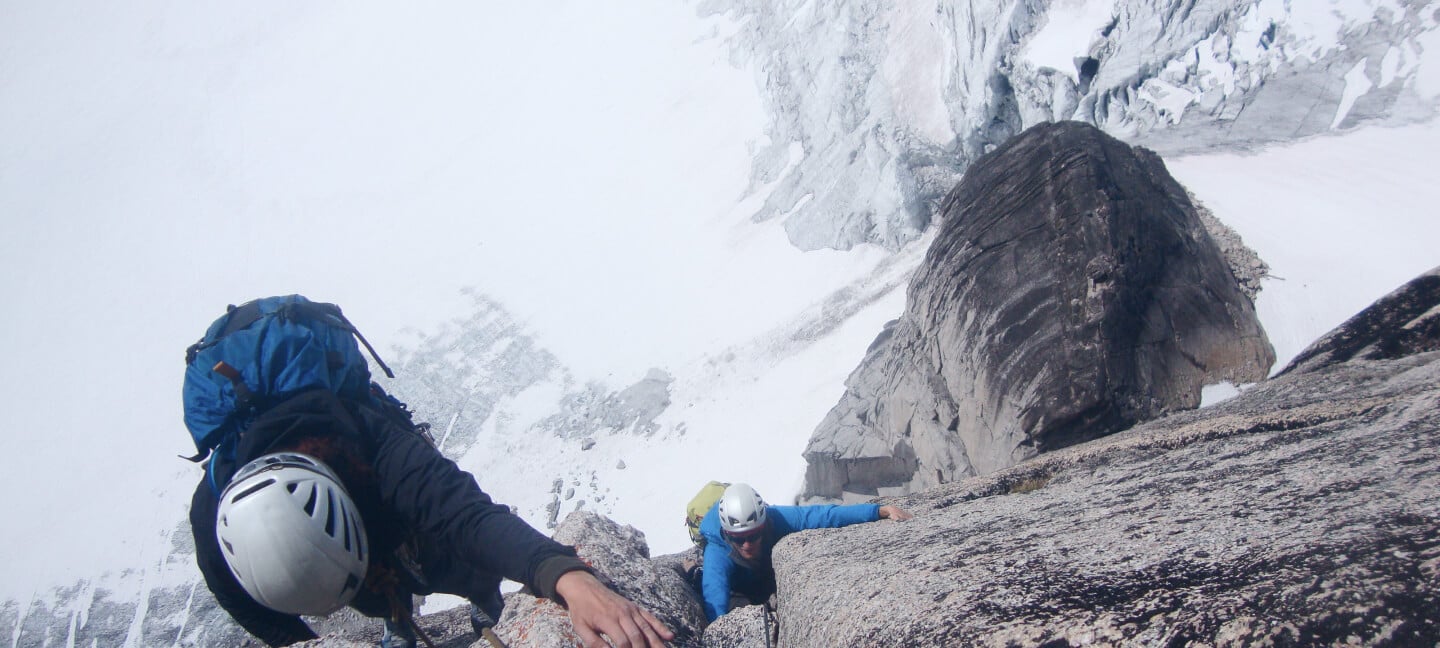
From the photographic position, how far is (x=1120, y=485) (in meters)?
3.99

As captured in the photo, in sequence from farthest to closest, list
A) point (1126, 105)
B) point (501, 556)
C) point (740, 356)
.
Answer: point (740, 356), point (1126, 105), point (501, 556)

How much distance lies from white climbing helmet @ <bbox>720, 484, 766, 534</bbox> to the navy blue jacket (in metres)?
1.89

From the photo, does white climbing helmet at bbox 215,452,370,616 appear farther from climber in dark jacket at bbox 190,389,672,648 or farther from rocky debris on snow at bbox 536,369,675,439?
rocky debris on snow at bbox 536,369,675,439

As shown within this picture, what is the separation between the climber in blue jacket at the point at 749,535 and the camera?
5.24 metres

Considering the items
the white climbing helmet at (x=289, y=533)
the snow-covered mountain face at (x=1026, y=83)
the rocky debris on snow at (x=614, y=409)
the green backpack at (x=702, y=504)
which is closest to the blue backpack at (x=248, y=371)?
the white climbing helmet at (x=289, y=533)

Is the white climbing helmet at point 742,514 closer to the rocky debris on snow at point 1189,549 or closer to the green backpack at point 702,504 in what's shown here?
the rocky debris on snow at point 1189,549

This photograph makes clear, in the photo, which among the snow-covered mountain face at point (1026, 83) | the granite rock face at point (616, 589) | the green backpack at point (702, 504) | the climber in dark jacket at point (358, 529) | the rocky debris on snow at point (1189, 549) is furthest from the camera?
the snow-covered mountain face at point (1026, 83)

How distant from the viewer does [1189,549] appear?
8.25ft

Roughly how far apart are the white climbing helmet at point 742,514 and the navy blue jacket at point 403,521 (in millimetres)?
1889

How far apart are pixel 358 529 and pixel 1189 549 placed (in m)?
2.87

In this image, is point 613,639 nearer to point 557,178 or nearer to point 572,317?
point 572,317

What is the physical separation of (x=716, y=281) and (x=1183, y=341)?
2865 cm

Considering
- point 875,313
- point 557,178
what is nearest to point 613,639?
point 875,313

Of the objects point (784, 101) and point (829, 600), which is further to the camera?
point (784, 101)
